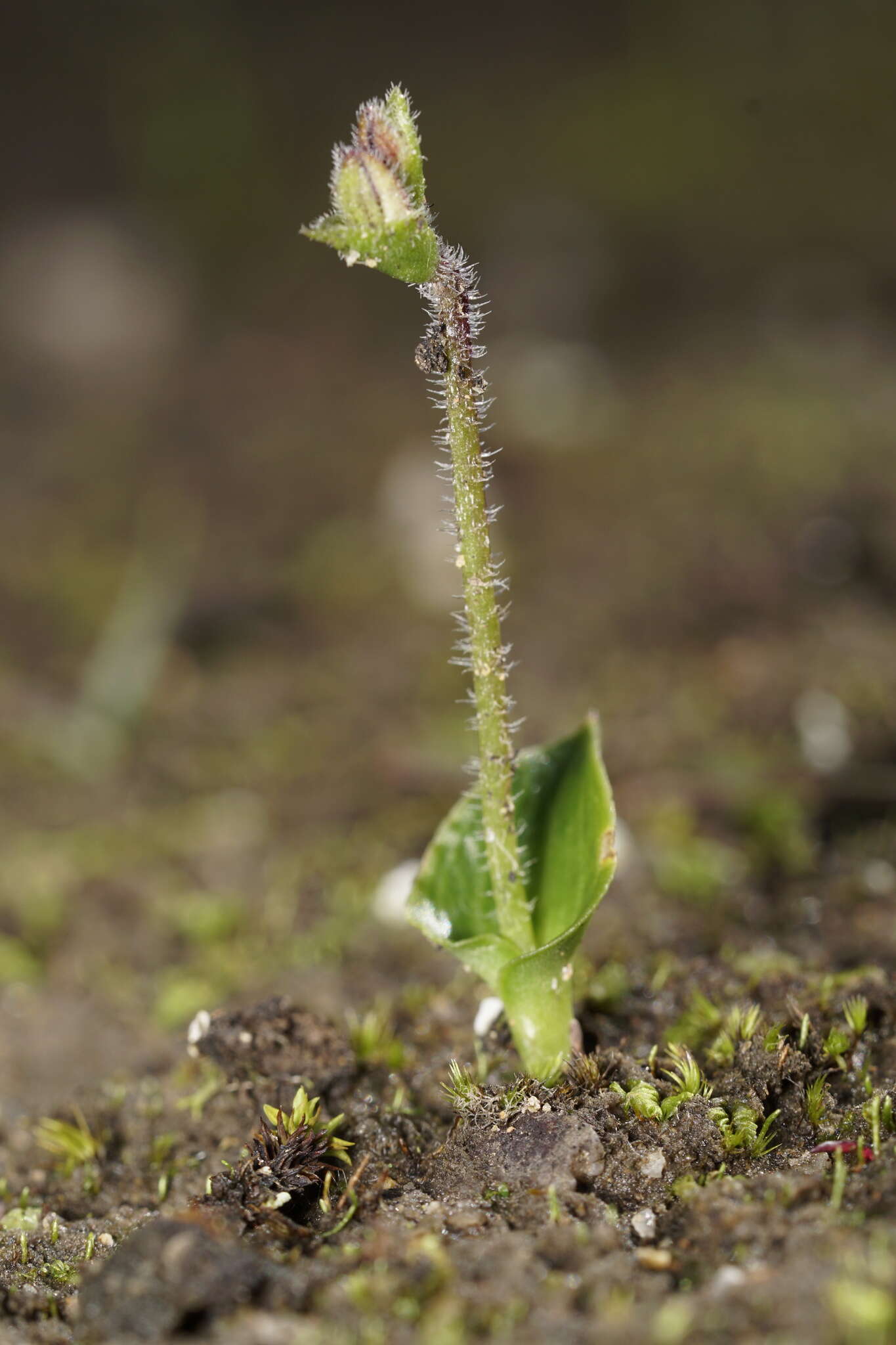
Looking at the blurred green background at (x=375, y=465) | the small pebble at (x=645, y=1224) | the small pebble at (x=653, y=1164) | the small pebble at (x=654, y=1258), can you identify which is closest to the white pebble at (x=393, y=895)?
the blurred green background at (x=375, y=465)

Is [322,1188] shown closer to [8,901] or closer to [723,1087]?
[723,1087]

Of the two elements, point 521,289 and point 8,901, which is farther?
point 521,289

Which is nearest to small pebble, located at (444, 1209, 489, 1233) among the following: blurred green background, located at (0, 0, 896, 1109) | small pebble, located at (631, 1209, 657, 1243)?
small pebble, located at (631, 1209, 657, 1243)

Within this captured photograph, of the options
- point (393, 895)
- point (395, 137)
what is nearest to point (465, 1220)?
point (393, 895)

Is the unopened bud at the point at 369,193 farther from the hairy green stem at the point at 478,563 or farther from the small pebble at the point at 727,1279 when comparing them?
the small pebble at the point at 727,1279

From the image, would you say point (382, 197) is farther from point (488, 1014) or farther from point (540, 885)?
point (488, 1014)

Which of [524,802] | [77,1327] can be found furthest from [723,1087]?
[77,1327]

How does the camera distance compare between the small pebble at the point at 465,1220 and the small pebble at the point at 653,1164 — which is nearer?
the small pebble at the point at 465,1220
